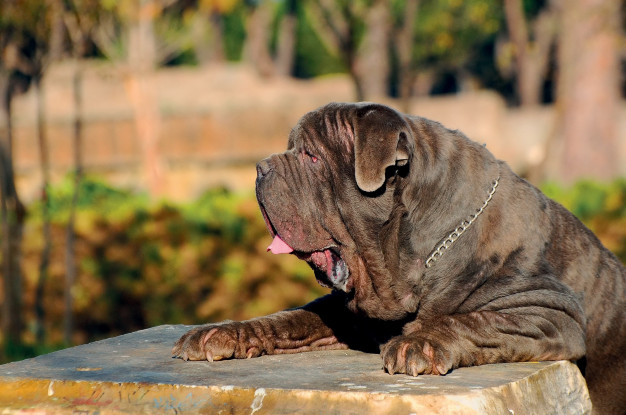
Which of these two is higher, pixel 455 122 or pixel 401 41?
pixel 401 41

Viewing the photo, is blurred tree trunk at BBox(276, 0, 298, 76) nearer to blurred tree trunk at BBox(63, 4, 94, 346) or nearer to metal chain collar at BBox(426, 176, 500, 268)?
blurred tree trunk at BBox(63, 4, 94, 346)

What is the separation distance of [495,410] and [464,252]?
2.89 feet

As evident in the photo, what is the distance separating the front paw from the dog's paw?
773 millimetres

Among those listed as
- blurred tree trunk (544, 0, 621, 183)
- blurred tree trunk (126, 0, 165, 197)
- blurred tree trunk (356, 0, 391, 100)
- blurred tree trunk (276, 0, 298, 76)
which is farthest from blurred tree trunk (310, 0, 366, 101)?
blurred tree trunk (276, 0, 298, 76)

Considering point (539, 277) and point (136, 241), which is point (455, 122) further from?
point (539, 277)

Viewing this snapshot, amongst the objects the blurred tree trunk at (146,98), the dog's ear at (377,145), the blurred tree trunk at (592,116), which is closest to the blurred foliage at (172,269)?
the blurred tree trunk at (592,116)

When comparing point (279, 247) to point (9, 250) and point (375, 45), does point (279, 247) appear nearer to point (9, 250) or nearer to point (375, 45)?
point (9, 250)

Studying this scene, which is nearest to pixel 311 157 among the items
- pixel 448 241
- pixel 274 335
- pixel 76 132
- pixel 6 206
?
pixel 448 241

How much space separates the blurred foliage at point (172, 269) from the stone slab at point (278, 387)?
6.10 metres

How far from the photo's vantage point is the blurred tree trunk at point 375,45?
12.8 metres

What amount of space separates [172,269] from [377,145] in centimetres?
708

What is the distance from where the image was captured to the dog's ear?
361 centimetres

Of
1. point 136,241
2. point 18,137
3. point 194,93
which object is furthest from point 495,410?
point 194,93

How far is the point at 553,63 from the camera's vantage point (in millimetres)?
36938
